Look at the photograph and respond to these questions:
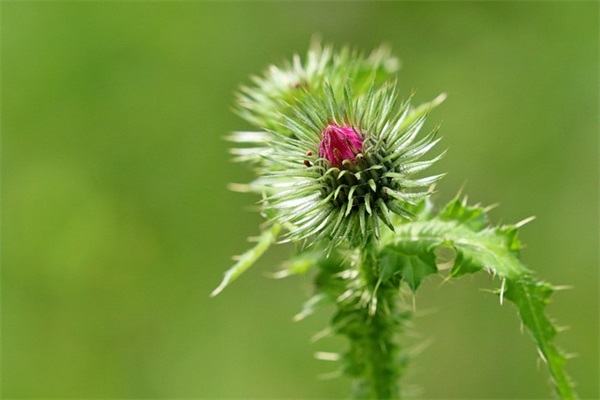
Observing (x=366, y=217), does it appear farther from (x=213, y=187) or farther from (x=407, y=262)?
(x=213, y=187)

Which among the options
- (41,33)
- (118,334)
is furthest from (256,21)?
(118,334)

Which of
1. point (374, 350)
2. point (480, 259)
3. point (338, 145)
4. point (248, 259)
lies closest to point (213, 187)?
point (374, 350)

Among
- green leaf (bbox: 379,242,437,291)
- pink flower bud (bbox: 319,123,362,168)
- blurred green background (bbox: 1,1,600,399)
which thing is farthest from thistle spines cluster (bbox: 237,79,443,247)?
blurred green background (bbox: 1,1,600,399)

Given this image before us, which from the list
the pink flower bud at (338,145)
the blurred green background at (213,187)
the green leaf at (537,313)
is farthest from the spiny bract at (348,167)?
the blurred green background at (213,187)

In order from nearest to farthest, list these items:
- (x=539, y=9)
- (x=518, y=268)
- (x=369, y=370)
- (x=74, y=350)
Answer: (x=518, y=268) < (x=369, y=370) < (x=74, y=350) < (x=539, y=9)

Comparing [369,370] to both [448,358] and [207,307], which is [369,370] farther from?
[207,307]

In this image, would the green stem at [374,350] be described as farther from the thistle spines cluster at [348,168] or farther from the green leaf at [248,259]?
the thistle spines cluster at [348,168]
